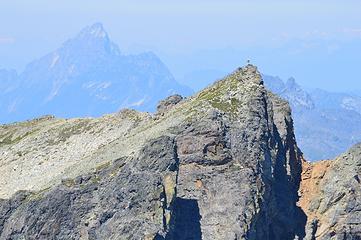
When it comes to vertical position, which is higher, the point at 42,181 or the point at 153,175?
the point at 42,181

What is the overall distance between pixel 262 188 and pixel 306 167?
616 inches

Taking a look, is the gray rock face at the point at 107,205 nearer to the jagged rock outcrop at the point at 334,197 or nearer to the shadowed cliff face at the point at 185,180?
the shadowed cliff face at the point at 185,180

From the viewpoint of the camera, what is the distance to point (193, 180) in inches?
2314

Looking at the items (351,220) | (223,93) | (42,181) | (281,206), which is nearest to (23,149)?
(42,181)

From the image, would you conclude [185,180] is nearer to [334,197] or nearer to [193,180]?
[193,180]

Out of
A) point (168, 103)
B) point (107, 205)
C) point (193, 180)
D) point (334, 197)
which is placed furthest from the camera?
point (168, 103)

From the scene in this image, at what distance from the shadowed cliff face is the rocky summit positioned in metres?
0.09

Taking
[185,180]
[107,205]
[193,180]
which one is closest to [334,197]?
[193,180]

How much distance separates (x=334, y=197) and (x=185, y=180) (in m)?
16.9

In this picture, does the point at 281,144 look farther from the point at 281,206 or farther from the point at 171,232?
the point at 171,232

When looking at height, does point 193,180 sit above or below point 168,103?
below

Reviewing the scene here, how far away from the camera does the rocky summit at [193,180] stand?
52969mm

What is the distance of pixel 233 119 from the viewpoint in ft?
206

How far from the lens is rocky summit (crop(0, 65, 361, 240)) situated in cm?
5297
